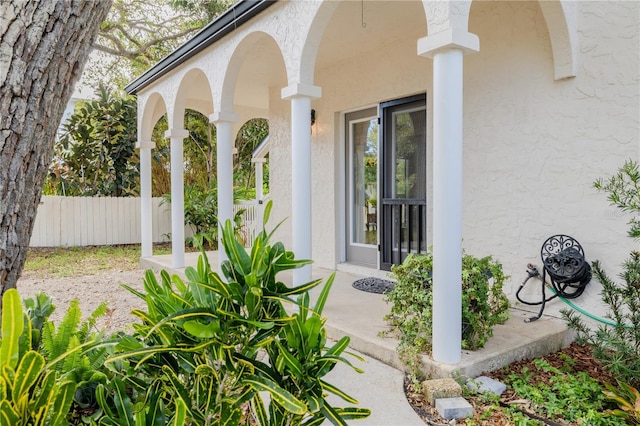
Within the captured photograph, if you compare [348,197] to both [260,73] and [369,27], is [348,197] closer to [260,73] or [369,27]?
[369,27]

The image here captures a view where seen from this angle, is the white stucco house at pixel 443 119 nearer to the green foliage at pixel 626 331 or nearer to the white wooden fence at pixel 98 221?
the green foliage at pixel 626 331

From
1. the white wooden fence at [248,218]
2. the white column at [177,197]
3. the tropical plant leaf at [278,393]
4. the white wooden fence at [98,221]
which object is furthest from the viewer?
the white wooden fence at [98,221]

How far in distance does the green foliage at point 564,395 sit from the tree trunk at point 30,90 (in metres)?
2.89

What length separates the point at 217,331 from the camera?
1.31 m

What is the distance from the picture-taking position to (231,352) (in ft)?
4.44

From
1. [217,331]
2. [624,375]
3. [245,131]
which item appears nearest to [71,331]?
[217,331]

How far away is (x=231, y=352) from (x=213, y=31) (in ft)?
16.1

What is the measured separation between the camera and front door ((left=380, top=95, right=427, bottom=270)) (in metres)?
5.35

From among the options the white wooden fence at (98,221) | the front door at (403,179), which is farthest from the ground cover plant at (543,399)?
the white wooden fence at (98,221)

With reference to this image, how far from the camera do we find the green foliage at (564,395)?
8.16 ft

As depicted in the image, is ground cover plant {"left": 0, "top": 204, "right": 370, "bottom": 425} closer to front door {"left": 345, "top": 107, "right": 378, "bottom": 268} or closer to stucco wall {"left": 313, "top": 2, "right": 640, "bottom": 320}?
stucco wall {"left": 313, "top": 2, "right": 640, "bottom": 320}

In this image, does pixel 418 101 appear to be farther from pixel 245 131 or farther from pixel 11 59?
pixel 245 131

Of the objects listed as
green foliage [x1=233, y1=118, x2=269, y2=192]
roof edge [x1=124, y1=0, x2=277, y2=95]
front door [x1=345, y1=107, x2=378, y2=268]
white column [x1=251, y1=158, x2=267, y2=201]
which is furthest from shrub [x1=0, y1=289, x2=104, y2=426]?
green foliage [x1=233, y1=118, x2=269, y2=192]

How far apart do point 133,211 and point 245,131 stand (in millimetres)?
6358
